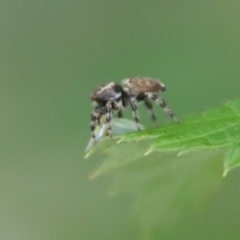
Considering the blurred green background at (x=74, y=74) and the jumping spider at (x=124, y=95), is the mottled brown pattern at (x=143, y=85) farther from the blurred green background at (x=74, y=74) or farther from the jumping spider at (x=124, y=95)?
the blurred green background at (x=74, y=74)

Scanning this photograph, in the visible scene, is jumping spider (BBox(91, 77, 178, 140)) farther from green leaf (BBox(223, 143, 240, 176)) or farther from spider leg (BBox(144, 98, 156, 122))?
green leaf (BBox(223, 143, 240, 176))

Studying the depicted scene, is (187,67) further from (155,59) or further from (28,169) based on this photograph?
(28,169)

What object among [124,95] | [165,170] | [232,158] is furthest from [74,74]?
[232,158]

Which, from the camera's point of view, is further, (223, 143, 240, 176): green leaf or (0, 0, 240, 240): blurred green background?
(0, 0, 240, 240): blurred green background

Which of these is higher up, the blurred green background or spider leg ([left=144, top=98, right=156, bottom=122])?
the blurred green background

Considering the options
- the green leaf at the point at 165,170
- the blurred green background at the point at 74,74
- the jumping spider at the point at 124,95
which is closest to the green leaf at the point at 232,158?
the green leaf at the point at 165,170

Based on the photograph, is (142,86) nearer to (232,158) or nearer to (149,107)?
(149,107)

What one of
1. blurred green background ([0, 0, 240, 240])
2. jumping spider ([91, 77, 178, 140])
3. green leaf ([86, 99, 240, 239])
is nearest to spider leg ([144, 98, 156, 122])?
jumping spider ([91, 77, 178, 140])
